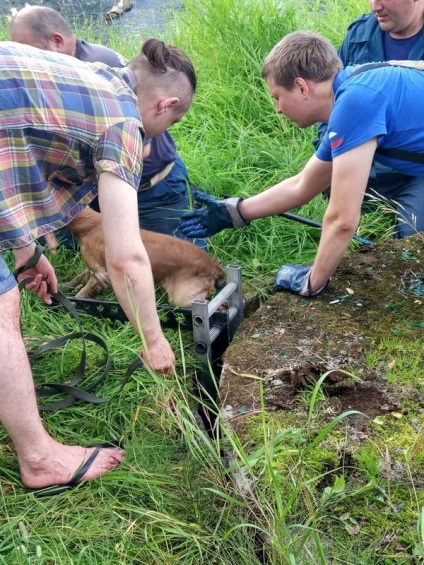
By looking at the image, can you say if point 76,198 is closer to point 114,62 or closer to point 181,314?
point 181,314

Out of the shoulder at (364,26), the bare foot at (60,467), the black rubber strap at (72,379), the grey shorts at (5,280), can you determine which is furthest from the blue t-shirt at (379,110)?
the shoulder at (364,26)

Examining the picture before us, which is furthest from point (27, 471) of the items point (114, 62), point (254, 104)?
point (254, 104)

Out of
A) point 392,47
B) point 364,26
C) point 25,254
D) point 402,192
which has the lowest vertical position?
point 402,192

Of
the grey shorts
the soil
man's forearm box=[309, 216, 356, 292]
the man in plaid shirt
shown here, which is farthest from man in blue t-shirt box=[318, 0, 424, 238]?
the grey shorts

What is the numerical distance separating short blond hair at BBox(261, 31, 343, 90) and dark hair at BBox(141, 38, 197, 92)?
1.43ft

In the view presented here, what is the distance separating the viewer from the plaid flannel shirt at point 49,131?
2.15 meters

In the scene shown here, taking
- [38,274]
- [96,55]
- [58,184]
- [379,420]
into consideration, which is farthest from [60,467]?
[96,55]

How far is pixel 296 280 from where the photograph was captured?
324 cm

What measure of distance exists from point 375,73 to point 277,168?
6.04ft

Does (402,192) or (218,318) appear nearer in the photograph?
(218,318)

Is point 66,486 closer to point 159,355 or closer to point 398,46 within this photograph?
point 159,355

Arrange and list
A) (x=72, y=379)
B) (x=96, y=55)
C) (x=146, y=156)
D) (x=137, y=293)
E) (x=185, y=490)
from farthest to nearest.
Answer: (x=96, y=55) → (x=146, y=156) → (x=72, y=379) → (x=137, y=293) → (x=185, y=490)

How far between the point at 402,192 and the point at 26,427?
3.08 meters

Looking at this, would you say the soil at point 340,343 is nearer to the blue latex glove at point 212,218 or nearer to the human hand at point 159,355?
the human hand at point 159,355
